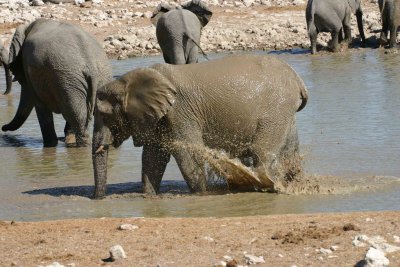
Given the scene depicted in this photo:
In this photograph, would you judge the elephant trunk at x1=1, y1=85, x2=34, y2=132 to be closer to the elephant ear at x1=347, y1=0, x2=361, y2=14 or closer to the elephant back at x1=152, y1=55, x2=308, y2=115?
the elephant back at x1=152, y1=55, x2=308, y2=115

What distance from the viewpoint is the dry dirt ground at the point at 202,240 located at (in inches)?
286

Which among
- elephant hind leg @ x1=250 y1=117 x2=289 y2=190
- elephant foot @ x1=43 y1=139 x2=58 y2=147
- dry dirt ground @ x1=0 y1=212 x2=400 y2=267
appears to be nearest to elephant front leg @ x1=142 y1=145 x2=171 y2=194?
elephant hind leg @ x1=250 y1=117 x2=289 y2=190

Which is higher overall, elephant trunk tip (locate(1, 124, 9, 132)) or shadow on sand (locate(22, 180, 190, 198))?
shadow on sand (locate(22, 180, 190, 198))

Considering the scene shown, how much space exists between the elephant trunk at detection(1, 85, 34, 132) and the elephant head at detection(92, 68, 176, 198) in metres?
4.42

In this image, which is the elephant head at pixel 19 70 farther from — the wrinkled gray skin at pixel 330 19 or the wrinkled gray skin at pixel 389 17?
the wrinkled gray skin at pixel 389 17

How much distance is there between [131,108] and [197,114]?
1.90 feet

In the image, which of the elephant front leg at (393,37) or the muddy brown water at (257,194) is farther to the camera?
the elephant front leg at (393,37)

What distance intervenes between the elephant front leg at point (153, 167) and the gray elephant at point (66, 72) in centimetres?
325

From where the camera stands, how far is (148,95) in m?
10.0

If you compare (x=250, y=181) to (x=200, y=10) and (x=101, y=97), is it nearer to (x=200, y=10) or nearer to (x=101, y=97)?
(x=101, y=97)

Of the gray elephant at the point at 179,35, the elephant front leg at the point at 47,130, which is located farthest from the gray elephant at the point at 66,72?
the gray elephant at the point at 179,35

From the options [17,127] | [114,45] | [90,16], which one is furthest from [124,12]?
[17,127]

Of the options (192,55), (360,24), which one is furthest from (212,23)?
(192,55)

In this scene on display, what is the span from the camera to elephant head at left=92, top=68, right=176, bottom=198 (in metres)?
10.0
